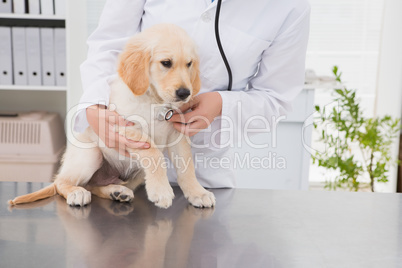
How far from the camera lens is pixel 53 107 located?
2574mm

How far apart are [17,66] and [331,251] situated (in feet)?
6.58

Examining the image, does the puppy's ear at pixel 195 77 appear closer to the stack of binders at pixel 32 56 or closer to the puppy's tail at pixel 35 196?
the puppy's tail at pixel 35 196

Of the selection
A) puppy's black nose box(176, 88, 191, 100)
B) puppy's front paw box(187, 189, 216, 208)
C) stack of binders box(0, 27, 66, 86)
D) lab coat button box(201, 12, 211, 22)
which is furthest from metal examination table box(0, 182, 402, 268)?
stack of binders box(0, 27, 66, 86)

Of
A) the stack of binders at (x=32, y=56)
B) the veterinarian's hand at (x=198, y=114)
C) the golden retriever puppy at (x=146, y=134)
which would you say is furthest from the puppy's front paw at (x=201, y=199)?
the stack of binders at (x=32, y=56)

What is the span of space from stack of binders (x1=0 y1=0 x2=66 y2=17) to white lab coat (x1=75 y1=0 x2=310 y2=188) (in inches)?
51.8

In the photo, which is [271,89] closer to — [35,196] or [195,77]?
[195,77]

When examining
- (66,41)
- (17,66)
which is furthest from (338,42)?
(17,66)

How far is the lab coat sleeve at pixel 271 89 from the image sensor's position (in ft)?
3.13

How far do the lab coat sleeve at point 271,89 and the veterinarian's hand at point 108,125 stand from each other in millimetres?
210

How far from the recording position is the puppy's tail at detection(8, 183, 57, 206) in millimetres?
864

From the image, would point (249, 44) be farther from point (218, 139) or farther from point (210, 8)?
point (218, 139)

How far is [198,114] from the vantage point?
88 centimetres

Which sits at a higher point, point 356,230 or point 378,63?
point 378,63

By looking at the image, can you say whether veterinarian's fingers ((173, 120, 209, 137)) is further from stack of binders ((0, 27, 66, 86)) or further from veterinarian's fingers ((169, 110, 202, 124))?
stack of binders ((0, 27, 66, 86))
